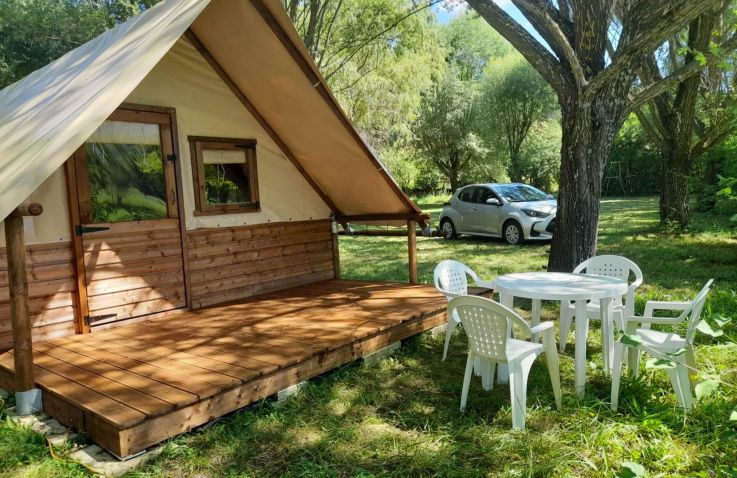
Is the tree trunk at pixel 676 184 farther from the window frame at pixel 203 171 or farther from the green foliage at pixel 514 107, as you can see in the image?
the green foliage at pixel 514 107

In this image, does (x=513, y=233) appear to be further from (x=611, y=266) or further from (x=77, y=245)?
(x=77, y=245)

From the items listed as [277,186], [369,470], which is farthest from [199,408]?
[277,186]

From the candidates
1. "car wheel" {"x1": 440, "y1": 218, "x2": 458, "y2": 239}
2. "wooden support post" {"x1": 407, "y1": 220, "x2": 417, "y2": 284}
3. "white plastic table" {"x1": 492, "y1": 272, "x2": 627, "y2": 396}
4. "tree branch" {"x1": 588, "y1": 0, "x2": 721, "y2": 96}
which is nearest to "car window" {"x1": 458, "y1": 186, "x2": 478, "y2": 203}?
"car wheel" {"x1": 440, "y1": 218, "x2": 458, "y2": 239}

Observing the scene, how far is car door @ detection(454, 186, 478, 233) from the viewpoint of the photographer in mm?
12055

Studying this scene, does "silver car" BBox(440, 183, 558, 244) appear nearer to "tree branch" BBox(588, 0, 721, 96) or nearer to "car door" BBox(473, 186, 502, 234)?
"car door" BBox(473, 186, 502, 234)

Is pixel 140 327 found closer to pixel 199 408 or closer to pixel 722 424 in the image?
pixel 199 408

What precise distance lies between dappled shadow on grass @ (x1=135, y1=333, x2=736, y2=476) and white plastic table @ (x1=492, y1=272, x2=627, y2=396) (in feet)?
0.78

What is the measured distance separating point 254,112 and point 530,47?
10.5 feet

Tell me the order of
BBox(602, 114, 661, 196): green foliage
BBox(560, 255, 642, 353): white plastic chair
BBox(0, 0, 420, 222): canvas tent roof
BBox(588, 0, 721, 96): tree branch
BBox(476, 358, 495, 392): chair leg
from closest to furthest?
BBox(0, 0, 420, 222): canvas tent roof → BBox(476, 358, 495, 392): chair leg → BBox(560, 255, 642, 353): white plastic chair → BBox(588, 0, 721, 96): tree branch → BBox(602, 114, 661, 196): green foliage

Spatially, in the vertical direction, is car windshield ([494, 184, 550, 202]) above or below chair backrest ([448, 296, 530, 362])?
above

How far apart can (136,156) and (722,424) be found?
5085 mm

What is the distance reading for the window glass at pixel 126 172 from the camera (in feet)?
→ 15.6

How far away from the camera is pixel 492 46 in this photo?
30.7 m

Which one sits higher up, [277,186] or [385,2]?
[385,2]
